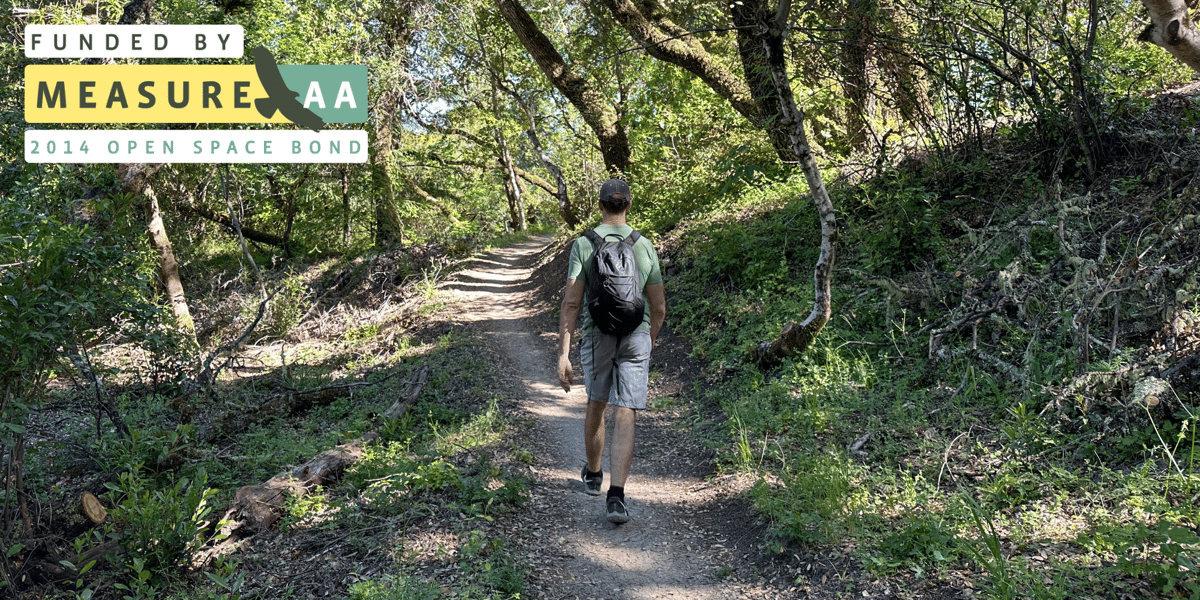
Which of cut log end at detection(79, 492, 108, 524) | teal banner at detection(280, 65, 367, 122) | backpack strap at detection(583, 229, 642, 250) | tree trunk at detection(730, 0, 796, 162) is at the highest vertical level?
teal banner at detection(280, 65, 367, 122)

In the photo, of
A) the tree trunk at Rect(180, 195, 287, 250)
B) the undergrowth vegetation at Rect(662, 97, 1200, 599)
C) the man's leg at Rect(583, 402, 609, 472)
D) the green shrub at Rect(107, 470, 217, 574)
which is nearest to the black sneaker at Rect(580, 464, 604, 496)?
the man's leg at Rect(583, 402, 609, 472)

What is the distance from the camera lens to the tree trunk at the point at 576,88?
12.8m

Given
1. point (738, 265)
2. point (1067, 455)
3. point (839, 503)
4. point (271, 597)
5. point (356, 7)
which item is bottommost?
point (271, 597)

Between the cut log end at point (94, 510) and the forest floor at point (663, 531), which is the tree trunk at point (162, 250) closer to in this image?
the cut log end at point (94, 510)

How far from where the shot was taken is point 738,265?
8.62 metres

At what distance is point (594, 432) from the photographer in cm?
444

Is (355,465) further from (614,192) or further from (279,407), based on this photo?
(279,407)

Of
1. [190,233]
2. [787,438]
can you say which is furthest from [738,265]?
[190,233]

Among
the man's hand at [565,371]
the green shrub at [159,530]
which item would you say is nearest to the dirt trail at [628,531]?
the man's hand at [565,371]

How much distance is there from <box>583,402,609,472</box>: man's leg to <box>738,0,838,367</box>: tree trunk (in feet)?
8.52

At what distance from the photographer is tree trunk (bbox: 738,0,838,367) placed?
5227 millimetres

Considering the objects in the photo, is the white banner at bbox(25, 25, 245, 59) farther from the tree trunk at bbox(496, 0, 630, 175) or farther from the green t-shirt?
the green t-shirt

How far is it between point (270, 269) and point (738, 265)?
1590 cm

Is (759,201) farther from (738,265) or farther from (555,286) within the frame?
(555,286)
